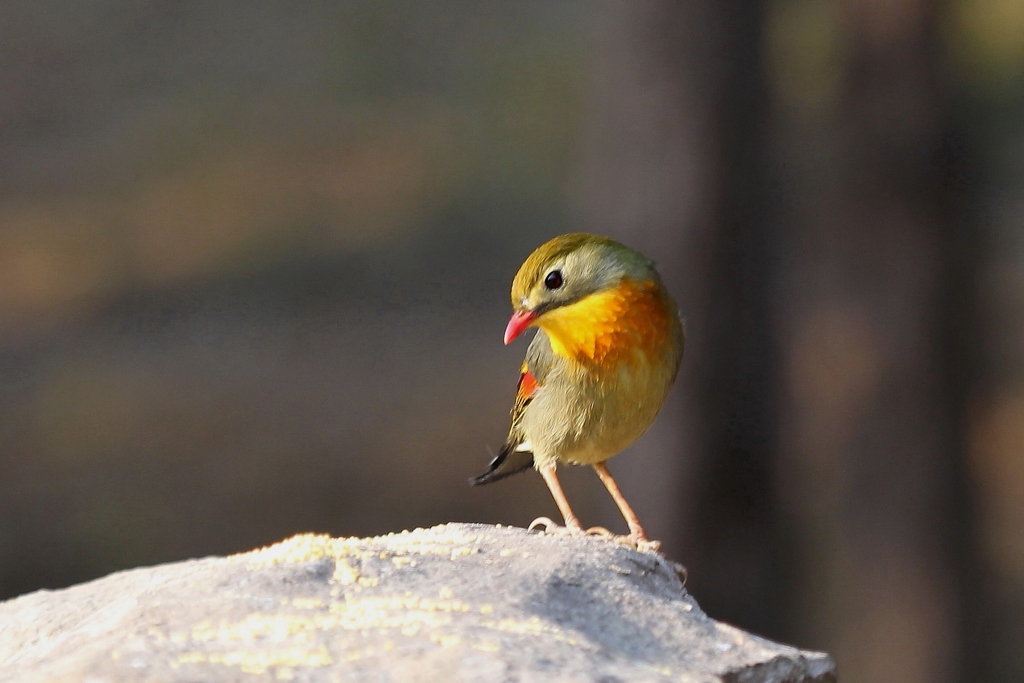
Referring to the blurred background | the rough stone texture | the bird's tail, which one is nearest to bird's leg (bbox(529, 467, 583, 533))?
the bird's tail

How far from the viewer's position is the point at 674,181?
6.32 metres

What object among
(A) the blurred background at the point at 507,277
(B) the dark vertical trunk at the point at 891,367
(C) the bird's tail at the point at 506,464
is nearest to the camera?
(C) the bird's tail at the point at 506,464

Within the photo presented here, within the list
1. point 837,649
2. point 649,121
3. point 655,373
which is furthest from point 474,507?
point 655,373

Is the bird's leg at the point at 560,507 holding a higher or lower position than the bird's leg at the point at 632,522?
higher

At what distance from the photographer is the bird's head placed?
12.0 feet

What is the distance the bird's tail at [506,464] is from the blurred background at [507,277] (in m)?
2.11

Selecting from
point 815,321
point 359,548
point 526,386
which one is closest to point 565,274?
point 526,386

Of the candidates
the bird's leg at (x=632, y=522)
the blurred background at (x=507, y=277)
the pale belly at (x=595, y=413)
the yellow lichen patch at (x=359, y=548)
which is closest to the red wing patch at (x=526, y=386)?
the pale belly at (x=595, y=413)

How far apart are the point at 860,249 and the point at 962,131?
901mm

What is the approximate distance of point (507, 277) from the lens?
11.4 metres

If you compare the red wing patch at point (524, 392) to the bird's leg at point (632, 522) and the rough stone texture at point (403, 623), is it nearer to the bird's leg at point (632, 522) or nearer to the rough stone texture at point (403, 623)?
the bird's leg at point (632, 522)

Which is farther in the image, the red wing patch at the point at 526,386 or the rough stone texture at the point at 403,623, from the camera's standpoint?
the red wing patch at the point at 526,386

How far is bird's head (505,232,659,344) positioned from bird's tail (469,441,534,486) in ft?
2.86

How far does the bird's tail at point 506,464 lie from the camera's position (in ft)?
14.5
